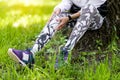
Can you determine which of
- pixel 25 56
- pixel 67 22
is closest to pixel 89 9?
pixel 67 22

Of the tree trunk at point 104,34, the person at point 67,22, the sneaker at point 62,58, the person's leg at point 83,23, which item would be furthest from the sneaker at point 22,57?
the tree trunk at point 104,34

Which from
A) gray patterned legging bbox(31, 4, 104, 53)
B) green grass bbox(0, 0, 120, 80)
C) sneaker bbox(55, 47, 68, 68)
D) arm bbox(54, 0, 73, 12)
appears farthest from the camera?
arm bbox(54, 0, 73, 12)

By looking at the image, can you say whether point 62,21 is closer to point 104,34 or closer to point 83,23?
point 83,23

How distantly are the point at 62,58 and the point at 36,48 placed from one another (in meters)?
0.32

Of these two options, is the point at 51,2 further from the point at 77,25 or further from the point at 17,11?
the point at 77,25

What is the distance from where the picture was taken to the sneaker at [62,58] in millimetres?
4611

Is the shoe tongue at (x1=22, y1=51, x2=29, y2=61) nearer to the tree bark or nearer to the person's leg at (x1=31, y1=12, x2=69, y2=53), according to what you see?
the person's leg at (x1=31, y1=12, x2=69, y2=53)

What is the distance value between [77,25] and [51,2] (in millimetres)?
4262

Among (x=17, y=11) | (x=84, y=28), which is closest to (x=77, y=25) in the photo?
(x=84, y=28)

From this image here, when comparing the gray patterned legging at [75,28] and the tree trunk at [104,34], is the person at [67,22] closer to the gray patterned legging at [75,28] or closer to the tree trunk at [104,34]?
the gray patterned legging at [75,28]

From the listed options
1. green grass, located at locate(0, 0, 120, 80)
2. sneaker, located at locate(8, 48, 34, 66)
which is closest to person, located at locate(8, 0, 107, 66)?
sneaker, located at locate(8, 48, 34, 66)

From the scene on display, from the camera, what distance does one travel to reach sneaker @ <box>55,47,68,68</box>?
461 centimetres

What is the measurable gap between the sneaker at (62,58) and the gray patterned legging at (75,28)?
69mm

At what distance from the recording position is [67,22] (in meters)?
5.08
